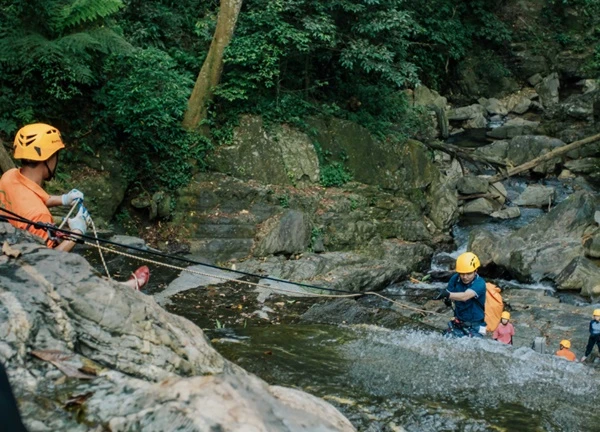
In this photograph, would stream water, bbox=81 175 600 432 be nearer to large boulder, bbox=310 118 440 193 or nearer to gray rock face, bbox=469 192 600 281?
gray rock face, bbox=469 192 600 281

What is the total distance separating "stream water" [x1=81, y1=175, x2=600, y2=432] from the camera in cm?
494

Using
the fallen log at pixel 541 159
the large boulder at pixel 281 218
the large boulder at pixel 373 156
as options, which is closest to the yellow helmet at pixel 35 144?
Result: the large boulder at pixel 281 218

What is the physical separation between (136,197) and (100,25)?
3681mm

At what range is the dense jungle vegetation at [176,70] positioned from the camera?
11.7 meters

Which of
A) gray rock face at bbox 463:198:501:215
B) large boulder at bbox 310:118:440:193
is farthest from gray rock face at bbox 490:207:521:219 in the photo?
large boulder at bbox 310:118:440:193

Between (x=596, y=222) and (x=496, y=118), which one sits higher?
(x=496, y=118)

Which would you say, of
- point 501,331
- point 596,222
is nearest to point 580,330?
point 501,331

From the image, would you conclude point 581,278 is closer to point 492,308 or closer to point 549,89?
point 492,308

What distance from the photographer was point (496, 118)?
27.6 meters

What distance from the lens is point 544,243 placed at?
14.8 m

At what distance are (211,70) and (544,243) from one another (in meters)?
9.07

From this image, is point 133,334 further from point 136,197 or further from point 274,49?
point 274,49

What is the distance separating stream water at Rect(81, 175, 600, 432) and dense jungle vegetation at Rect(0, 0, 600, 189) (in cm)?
661

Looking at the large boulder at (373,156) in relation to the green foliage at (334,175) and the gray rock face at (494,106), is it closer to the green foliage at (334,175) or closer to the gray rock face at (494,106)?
the green foliage at (334,175)
